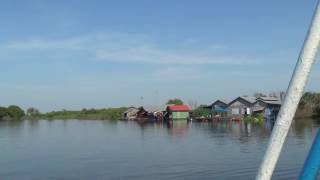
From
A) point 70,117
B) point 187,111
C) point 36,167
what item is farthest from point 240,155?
point 70,117

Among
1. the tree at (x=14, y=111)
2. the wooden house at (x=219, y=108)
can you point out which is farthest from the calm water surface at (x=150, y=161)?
the tree at (x=14, y=111)

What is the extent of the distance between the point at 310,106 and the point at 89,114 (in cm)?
7388

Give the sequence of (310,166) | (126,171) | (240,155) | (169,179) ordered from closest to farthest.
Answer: (310,166) → (169,179) → (126,171) → (240,155)

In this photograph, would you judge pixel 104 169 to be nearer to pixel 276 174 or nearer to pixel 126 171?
pixel 126 171

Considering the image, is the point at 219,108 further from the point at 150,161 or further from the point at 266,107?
the point at 150,161

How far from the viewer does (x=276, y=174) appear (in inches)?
779

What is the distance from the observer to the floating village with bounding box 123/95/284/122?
7788 cm

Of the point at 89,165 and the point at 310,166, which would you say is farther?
the point at 89,165

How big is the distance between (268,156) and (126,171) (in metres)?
20.2

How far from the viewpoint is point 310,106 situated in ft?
251

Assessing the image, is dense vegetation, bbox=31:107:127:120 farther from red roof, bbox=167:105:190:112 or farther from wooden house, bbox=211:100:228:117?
wooden house, bbox=211:100:228:117

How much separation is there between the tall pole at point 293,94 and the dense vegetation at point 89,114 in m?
111

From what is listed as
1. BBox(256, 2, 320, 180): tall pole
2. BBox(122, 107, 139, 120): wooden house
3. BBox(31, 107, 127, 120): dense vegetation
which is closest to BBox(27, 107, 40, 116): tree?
BBox(31, 107, 127, 120): dense vegetation

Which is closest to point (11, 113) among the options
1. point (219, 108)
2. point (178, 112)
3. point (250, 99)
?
point (178, 112)
